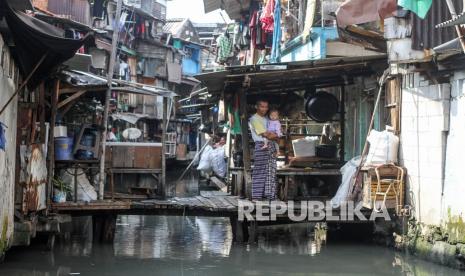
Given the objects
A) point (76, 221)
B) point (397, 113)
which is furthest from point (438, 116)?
point (76, 221)

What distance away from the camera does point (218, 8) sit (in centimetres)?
2411

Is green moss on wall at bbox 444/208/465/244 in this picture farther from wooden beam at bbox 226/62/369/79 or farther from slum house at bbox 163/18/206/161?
slum house at bbox 163/18/206/161

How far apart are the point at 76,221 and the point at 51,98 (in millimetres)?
5122

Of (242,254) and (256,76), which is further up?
(256,76)

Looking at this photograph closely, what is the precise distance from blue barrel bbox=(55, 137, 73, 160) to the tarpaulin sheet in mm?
Result: 2661

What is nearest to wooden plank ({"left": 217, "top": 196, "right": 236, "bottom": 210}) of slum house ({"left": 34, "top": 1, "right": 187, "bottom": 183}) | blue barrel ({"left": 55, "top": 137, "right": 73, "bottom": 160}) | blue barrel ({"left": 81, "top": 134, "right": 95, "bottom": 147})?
blue barrel ({"left": 81, "top": 134, "right": 95, "bottom": 147})

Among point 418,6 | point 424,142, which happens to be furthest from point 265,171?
point 418,6

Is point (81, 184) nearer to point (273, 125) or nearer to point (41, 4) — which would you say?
point (273, 125)

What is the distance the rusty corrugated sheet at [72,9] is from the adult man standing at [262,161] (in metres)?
17.0

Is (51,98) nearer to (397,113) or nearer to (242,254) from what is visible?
(242,254)

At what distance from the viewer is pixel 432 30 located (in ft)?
35.1

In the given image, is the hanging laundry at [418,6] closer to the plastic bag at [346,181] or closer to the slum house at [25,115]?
the plastic bag at [346,181]

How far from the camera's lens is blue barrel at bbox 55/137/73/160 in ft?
41.2

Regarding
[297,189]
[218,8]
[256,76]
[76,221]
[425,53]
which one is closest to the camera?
[425,53]
